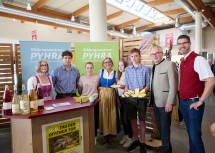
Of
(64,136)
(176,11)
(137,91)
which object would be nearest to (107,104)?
(137,91)

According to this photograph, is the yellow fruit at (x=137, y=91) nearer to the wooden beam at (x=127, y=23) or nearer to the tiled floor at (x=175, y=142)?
the tiled floor at (x=175, y=142)

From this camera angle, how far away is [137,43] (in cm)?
400

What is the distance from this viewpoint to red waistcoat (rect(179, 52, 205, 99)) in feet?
7.32

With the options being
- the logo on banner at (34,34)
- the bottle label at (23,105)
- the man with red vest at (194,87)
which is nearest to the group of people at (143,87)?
the man with red vest at (194,87)

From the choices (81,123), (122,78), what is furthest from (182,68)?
(81,123)

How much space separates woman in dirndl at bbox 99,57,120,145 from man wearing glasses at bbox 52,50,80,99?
511 millimetres

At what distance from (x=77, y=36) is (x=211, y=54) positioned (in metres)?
7.32

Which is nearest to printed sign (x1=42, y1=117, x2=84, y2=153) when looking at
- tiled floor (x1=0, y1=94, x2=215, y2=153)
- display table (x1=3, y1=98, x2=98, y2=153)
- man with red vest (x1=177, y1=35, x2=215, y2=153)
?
display table (x1=3, y1=98, x2=98, y2=153)

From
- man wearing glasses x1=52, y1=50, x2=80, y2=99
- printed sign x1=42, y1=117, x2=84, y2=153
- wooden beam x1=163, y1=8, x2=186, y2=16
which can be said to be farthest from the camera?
wooden beam x1=163, y1=8, x2=186, y2=16

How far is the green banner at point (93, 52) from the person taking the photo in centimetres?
387

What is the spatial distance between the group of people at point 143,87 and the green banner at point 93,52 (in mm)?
595

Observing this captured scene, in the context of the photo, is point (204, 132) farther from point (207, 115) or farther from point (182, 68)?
point (182, 68)

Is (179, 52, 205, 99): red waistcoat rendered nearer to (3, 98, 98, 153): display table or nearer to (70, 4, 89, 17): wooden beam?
(3, 98, 98, 153): display table

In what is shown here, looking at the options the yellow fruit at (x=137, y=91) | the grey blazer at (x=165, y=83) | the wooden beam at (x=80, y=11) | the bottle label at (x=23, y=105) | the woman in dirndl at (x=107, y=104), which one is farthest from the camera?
the wooden beam at (x=80, y=11)
